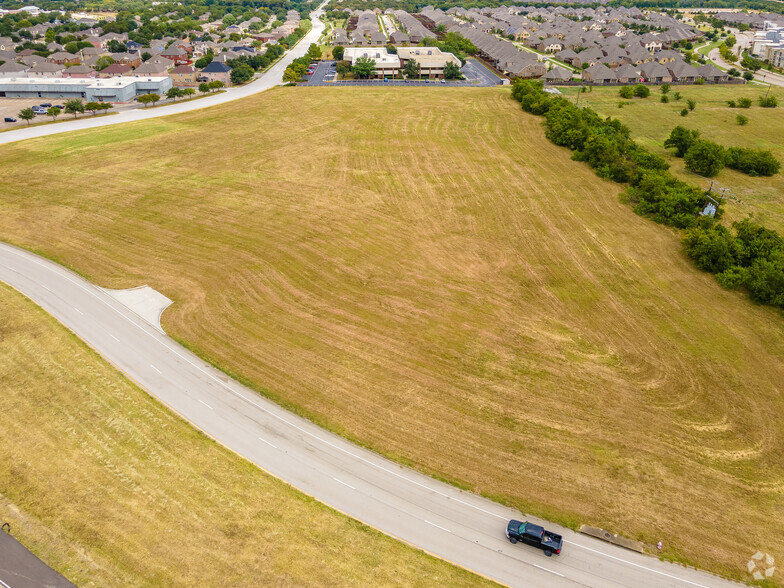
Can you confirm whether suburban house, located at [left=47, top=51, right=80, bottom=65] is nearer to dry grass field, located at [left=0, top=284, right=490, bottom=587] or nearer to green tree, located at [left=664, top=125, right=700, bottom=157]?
dry grass field, located at [left=0, top=284, right=490, bottom=587]

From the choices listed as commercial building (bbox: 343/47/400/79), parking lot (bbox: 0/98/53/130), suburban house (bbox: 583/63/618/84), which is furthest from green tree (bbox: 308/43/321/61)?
suburban house (bbox: 583/63/618/84)

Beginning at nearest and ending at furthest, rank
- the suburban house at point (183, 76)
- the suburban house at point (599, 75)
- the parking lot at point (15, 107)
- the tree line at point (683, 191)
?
the tree line at point (683, 191) → the parking lot at point (15, 107) → the suburban house at point (183, 76) → the suburban house at point (599, 75)

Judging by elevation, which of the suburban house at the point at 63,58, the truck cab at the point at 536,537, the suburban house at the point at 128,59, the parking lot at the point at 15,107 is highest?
the suburban house at the point at 128,59

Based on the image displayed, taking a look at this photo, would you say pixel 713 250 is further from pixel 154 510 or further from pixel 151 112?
pixel 151 112

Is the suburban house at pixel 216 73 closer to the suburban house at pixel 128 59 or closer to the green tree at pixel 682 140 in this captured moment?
the suburban house at pixel 128 59

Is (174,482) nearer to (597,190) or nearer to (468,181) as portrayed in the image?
(468,181)

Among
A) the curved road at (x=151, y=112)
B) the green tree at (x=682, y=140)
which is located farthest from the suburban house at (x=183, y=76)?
the green tree at (x=682, y=140)
